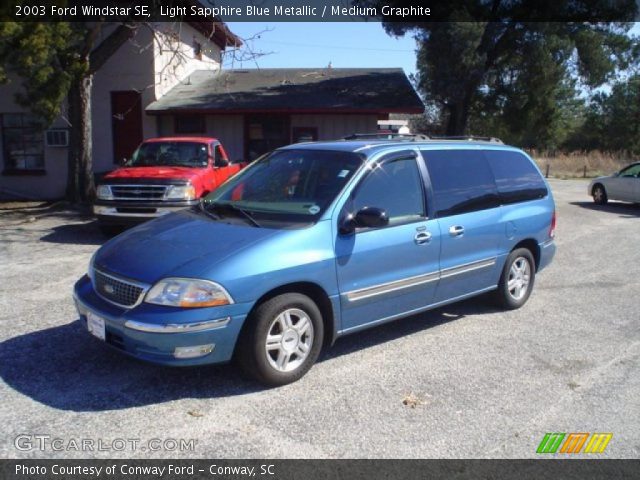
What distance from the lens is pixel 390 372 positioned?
182 inches

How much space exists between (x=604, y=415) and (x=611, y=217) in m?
12.6

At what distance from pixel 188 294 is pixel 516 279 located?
3904mm

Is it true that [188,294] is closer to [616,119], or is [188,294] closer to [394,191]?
[394,191]

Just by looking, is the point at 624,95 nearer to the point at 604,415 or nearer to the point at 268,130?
the point at 268,130

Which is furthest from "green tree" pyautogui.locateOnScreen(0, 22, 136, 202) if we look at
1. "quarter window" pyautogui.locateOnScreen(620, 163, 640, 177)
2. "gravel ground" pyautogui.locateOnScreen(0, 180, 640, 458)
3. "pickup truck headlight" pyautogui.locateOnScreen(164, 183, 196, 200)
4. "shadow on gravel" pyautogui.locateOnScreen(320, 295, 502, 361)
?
"quarter window" pyautogui.locateOnScreen(620, 163, 640, 177)

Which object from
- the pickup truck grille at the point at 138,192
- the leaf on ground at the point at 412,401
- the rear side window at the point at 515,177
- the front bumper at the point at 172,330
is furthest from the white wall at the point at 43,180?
the leaf on ground at the point at 412,401

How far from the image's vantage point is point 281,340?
421 cm

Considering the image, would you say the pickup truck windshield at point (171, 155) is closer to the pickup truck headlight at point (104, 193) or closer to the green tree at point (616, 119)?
the pickup truck headlight at point (104, 193)

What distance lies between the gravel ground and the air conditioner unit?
12.2 meters

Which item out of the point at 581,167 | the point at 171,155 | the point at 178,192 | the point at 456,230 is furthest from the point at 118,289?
the point at 581,167

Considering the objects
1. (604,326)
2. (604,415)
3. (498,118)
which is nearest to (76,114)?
(604,326)

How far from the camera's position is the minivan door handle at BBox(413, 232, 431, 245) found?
5.01 metres

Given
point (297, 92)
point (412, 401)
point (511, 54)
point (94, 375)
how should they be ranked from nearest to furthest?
point (412, 401)
point (94, 375)
point (297, 92)
point (511, 54)

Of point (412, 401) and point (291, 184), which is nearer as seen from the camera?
point (412, 401)
